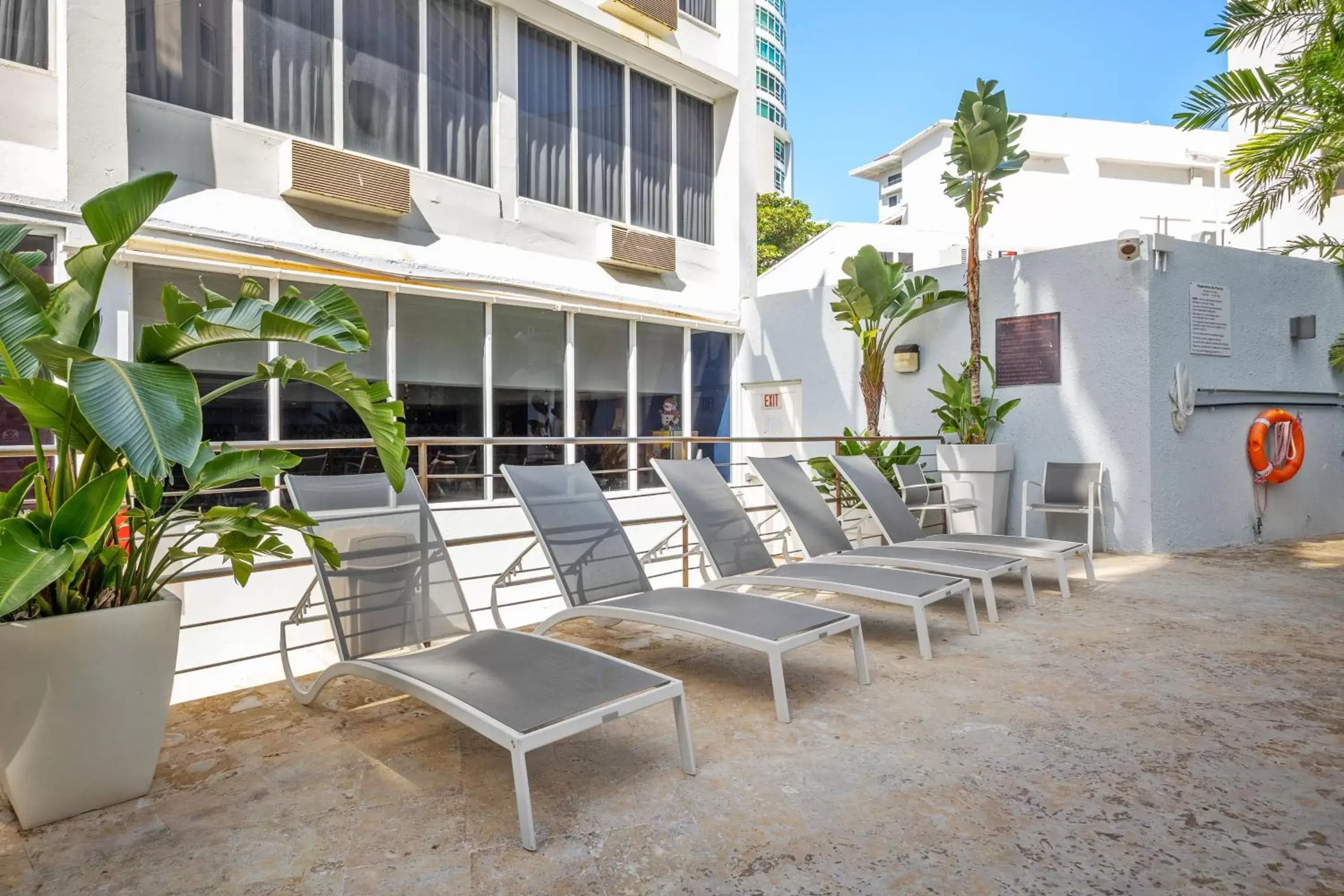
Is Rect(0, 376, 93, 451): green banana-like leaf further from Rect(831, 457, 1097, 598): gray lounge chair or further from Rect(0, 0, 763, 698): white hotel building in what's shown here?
Rect(831, 457, 1097, 598): gray lounge chair

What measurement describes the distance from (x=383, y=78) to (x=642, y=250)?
376 cm

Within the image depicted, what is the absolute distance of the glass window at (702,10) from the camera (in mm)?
11719

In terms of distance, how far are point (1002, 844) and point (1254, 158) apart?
8.72 meters

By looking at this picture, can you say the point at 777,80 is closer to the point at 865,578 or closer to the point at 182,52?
the point at 182,52

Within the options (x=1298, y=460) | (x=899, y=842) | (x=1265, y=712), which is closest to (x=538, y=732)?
(x=899, y=842)

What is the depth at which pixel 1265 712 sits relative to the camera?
3.41 metres

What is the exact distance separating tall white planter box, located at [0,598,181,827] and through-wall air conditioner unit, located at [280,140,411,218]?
6233mm

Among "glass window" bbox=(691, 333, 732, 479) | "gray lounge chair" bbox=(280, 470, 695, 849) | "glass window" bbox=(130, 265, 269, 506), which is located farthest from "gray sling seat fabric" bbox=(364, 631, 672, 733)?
"glass window" bbox=(691, 333, 732, 479)

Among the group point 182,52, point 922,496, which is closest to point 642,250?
point 922,496

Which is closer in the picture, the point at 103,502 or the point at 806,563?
the point at 103,502

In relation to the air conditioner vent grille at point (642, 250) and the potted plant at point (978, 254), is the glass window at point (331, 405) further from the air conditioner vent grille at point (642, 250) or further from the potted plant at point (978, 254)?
the potted plant at point (978, 254)

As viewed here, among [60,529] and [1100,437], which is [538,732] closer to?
[60,529]

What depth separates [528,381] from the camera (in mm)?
9844

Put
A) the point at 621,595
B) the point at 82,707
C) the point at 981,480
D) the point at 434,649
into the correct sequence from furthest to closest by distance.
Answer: the point at 981,480, the point at 621,595, the point at 434,649, the point at 82,707
